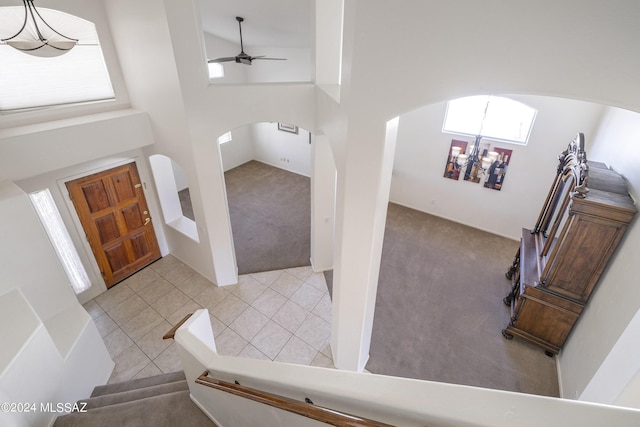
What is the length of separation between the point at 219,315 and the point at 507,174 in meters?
6.66

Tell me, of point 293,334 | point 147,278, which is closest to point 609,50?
point 293,334

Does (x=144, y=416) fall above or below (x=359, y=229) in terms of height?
below

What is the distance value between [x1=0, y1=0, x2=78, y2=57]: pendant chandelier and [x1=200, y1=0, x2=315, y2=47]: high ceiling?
2196 millimetres

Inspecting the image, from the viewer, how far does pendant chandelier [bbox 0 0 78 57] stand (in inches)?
139

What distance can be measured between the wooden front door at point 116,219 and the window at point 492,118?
265 inches

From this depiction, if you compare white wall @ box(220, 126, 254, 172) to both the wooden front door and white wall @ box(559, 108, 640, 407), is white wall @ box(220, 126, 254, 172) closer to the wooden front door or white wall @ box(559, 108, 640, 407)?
the wooden front door

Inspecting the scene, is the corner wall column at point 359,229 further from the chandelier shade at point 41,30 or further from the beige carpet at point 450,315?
the chandelier shade at point 41,30

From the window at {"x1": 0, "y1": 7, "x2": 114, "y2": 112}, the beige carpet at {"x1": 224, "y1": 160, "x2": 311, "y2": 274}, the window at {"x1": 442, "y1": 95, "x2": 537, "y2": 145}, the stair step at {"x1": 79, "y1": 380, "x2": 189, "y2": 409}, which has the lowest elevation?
the beige carpet at {"x1": 224, "y1": 160, "x2": 311, "y2": 274}

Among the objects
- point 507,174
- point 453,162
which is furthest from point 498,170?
point 453,162

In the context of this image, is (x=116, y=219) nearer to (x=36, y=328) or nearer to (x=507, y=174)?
(x=36, y=328)

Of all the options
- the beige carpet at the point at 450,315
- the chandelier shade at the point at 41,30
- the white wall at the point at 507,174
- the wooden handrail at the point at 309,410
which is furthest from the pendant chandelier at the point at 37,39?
the beige carpet at the point at 450,315

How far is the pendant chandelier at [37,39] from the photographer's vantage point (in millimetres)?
3539

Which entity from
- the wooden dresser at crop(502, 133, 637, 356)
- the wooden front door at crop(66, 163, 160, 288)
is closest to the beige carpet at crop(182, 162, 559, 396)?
the wooden dresser at crop(502, 133, 637, 356)

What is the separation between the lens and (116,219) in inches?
216
